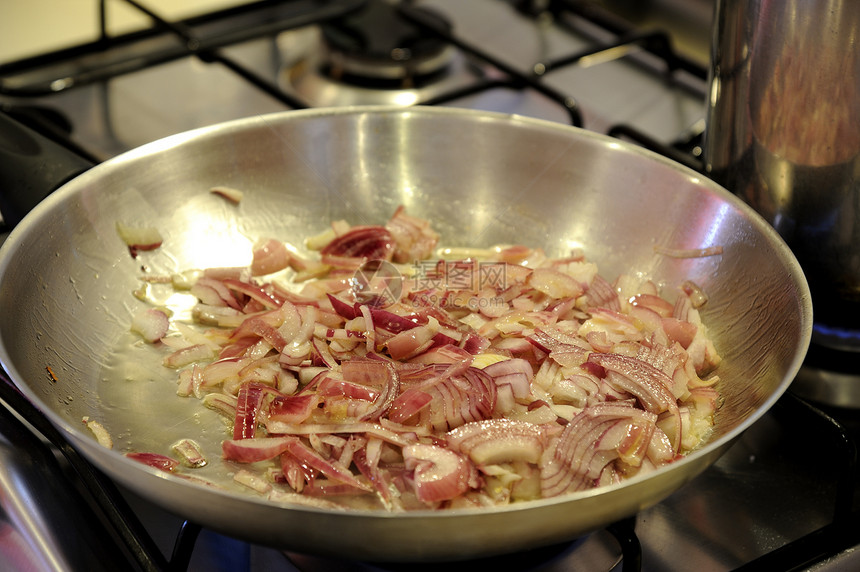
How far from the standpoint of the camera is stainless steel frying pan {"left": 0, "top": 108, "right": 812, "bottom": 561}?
57cm

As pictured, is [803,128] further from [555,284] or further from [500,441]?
[500,441]

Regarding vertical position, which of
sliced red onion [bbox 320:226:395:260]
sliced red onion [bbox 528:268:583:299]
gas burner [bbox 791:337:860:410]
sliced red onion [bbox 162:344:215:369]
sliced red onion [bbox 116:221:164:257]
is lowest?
gas burner [bbox 791:337:860:410]

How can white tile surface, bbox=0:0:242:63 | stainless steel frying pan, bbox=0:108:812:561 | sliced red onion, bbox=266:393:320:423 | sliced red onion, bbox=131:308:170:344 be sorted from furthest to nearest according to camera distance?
white tile surface, bbox=0:0:242:63 < sliced red onion, bbox=131:308:170:344 < sliced red onion, bbox=266:393:320:423 < stainless steel frying pan, bbox=0:108:812:561

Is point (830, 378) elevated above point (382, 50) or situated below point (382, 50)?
below

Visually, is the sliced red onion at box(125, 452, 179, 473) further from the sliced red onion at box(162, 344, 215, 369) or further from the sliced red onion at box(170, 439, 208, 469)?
the sliced red onion at box(162, 344, 215, 369)

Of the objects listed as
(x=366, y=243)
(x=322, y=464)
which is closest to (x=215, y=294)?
(x=366, y=243)

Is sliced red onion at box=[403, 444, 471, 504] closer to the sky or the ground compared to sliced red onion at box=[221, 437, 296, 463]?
closer to the sky

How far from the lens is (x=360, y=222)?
1072 mm

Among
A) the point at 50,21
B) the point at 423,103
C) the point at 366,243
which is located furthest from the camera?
the point at 50,21

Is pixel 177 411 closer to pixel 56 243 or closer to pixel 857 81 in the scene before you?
pixel 56 243

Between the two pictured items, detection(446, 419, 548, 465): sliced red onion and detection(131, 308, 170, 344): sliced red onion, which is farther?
detection(131, 308, 170, 344): sliced red onion

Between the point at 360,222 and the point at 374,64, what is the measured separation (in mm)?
371

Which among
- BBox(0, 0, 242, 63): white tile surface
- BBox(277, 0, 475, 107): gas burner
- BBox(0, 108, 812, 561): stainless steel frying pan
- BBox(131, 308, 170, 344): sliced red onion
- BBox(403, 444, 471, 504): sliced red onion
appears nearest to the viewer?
BBox(0, 108, 812, 561): stainless steel frying pan

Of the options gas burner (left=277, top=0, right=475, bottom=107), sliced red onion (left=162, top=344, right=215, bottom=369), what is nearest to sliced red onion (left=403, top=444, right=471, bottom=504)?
sliced red onion (left=162, top=344, right=215, bottom=369)
